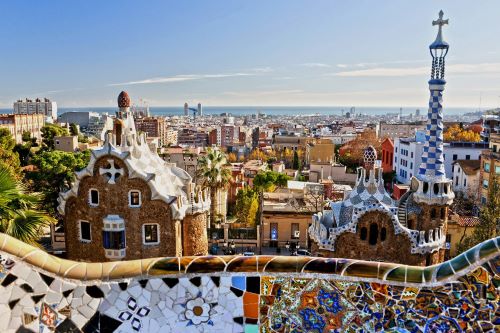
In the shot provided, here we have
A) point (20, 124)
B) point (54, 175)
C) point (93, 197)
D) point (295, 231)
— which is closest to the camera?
point (93, 197)

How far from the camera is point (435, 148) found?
47.2 feet

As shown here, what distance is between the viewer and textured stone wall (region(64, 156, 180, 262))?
47.8ft

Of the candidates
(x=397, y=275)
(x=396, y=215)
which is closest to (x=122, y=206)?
(x=396, y=215)

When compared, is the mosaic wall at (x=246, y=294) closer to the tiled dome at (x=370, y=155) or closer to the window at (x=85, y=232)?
the tiled dome at (x=370, y=155)

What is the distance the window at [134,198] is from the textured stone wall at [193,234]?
6.50 feet

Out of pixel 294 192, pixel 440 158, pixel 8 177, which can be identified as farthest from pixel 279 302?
pixel 294 192

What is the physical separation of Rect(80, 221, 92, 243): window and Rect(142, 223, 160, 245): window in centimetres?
182

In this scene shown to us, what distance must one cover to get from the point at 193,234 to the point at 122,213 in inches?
108

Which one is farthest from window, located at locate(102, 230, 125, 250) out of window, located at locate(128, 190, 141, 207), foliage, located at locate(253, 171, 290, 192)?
foliage, located at locate(253, 171, 290, 192)

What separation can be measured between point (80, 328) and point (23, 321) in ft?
1.74

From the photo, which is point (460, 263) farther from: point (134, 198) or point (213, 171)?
point (213, 171)

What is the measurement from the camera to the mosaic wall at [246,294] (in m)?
4.32

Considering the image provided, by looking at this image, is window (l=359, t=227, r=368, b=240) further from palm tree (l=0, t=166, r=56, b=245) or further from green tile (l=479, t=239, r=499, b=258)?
green tile (l=479, t=239, r=499, b=258)

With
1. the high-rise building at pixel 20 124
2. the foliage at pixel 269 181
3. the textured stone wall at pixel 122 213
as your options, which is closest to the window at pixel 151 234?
the textured stone wall at pixel 122 213
